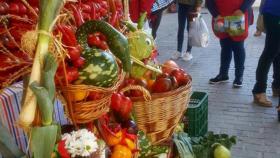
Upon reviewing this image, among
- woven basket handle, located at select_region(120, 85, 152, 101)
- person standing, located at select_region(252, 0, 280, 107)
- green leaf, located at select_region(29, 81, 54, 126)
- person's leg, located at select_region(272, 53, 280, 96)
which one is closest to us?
green leaf, located at select_region(29, 81, 54, 126)

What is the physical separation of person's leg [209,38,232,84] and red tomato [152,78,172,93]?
8.45 feet

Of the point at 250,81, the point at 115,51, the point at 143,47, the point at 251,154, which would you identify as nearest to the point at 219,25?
the point at 250,81

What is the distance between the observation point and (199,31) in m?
4.99

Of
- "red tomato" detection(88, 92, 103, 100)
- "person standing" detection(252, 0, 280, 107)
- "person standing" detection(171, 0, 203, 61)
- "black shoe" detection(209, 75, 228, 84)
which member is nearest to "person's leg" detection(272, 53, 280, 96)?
"person standing" detection(252, 0, 280, 107)

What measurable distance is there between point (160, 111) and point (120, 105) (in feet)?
0.88

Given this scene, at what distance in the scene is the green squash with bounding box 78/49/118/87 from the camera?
44.6 inches

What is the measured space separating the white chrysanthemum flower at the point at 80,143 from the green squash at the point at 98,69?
6.7 inches

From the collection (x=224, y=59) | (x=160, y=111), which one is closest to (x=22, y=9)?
(x=160, y=111)

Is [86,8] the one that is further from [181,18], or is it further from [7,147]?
[181,18]

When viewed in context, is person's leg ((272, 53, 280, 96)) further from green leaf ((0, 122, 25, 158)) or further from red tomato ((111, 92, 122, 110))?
green leaf ((0, 122, 25, 158))

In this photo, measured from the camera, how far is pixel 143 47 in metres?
1.84

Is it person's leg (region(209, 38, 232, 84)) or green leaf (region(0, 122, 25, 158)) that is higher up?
green leaf (region(0, 122, 25, 158))

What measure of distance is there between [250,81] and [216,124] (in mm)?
1276

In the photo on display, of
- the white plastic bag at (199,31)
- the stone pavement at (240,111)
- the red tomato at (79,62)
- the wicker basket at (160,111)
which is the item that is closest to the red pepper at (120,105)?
the wicker basket at (160,111)
